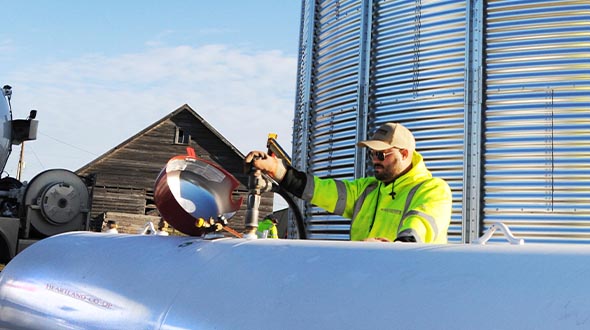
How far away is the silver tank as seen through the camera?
6.48ft

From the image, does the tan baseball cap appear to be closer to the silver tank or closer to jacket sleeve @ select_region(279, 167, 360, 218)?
jacket sleeve @ select_region(279, 167, 360, 218)

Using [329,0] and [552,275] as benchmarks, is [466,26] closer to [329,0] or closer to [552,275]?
[329,0]

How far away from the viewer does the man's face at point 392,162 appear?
4.48m

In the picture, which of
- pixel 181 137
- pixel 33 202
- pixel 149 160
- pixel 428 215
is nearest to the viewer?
pixel 428 215

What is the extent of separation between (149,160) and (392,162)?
26070 mm

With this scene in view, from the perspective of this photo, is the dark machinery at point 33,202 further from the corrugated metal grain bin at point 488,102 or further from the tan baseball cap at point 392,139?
the tan baseball cap at point 392,139

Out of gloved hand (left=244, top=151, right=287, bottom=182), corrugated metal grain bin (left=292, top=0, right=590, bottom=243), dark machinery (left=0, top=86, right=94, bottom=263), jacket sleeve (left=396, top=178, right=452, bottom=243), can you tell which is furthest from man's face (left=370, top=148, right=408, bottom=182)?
dark machinery (left=0, top=86, right=94, bottom=263)

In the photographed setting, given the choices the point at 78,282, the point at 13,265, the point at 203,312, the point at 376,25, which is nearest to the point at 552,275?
the point at 203,312

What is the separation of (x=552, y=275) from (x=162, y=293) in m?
1.77

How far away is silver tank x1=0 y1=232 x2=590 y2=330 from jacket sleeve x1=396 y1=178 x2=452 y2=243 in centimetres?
88

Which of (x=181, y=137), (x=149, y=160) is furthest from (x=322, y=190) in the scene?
(x=181, y=137)

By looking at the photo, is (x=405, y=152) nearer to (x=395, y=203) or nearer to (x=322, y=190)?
(x=395, y=203)

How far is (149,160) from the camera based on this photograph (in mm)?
29734

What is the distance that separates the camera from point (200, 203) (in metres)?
4.02
